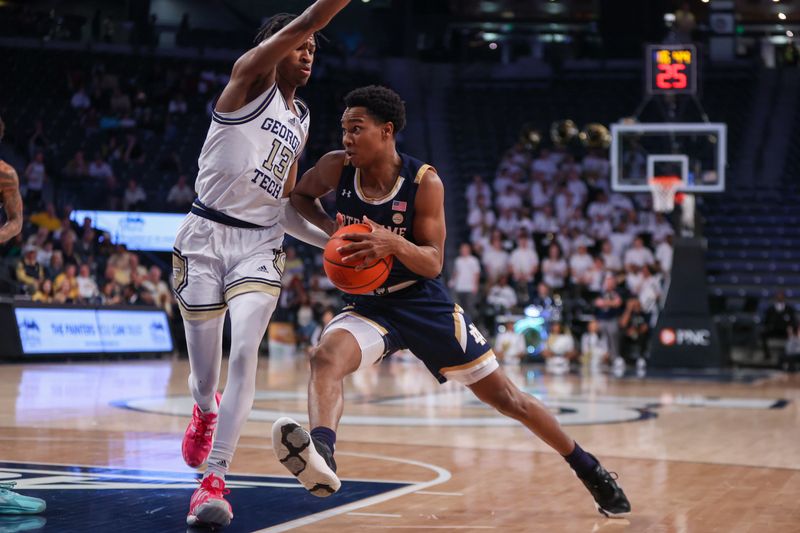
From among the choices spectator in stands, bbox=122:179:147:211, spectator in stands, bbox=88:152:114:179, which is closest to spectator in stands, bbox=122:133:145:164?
spectator in stands, bbox=88:152:114:179

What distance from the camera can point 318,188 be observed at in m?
5.22

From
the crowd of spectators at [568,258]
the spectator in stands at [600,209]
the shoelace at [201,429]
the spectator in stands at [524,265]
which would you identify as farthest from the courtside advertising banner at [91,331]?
the shoelace at [201,429]

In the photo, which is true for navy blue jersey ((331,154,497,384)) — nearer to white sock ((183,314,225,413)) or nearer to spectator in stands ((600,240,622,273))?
white sock ((183,314,225,413))

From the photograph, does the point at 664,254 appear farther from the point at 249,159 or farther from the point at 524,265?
the point at 249,159

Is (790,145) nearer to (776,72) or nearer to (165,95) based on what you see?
(776,72)

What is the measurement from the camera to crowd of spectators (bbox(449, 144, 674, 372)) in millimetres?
18750

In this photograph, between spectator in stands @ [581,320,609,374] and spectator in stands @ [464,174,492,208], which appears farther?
spectator in stands @ [464,174,492,208]

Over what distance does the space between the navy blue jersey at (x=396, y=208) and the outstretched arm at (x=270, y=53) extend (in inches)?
24.5

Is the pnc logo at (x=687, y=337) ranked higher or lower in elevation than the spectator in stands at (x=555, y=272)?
lower

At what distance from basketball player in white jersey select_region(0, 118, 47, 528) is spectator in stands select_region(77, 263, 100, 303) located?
12.8 meters

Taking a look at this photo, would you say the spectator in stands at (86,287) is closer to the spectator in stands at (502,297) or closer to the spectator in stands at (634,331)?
the spectator in stands at (502,297)

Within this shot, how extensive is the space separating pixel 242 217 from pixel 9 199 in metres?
1.00

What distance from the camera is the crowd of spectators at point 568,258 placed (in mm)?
18750

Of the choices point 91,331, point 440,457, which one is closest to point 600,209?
point 91,331
